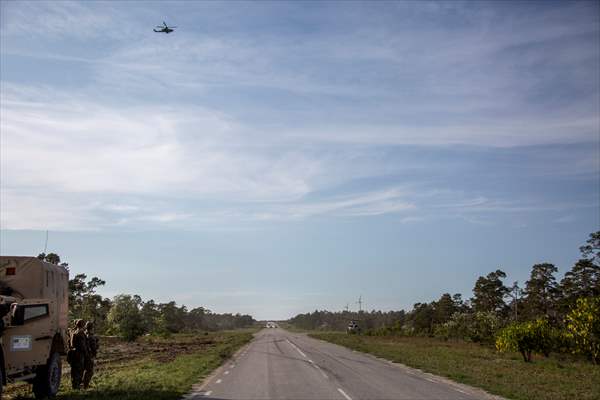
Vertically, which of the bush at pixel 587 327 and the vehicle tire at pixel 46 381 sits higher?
the bush at pixel 587 327

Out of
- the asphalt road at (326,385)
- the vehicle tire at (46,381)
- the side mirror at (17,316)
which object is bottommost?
the asphalt road at (326,385)

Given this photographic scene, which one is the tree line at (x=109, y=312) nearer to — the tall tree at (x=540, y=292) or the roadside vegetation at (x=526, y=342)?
the roadside vegetation at (x=526, y=342)

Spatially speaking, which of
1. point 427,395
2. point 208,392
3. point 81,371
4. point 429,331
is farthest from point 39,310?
point 429,331

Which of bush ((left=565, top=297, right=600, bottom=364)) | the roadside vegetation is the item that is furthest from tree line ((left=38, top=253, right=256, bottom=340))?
bush ((left=565, top=297, right=600, bottom=364))

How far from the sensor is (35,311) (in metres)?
14.3

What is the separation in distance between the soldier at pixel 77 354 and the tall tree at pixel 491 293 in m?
65.3

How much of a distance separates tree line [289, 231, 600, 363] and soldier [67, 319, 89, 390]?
2805 centimetres

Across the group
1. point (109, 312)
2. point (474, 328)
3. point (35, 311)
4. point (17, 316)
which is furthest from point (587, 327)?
point (109, 312)

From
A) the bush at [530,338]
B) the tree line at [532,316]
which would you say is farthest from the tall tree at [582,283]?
the bush at [530,338]

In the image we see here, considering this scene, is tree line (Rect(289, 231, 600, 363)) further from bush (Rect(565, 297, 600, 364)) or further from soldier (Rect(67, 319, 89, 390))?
soldier (Rect(67, 319, 89, 390))

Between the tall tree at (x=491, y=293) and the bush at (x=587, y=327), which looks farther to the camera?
the tall tree at (x=491, y=293)

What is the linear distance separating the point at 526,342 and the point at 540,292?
34055 millimetres

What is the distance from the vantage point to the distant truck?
12.9m

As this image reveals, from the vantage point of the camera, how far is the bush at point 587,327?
109 feet
